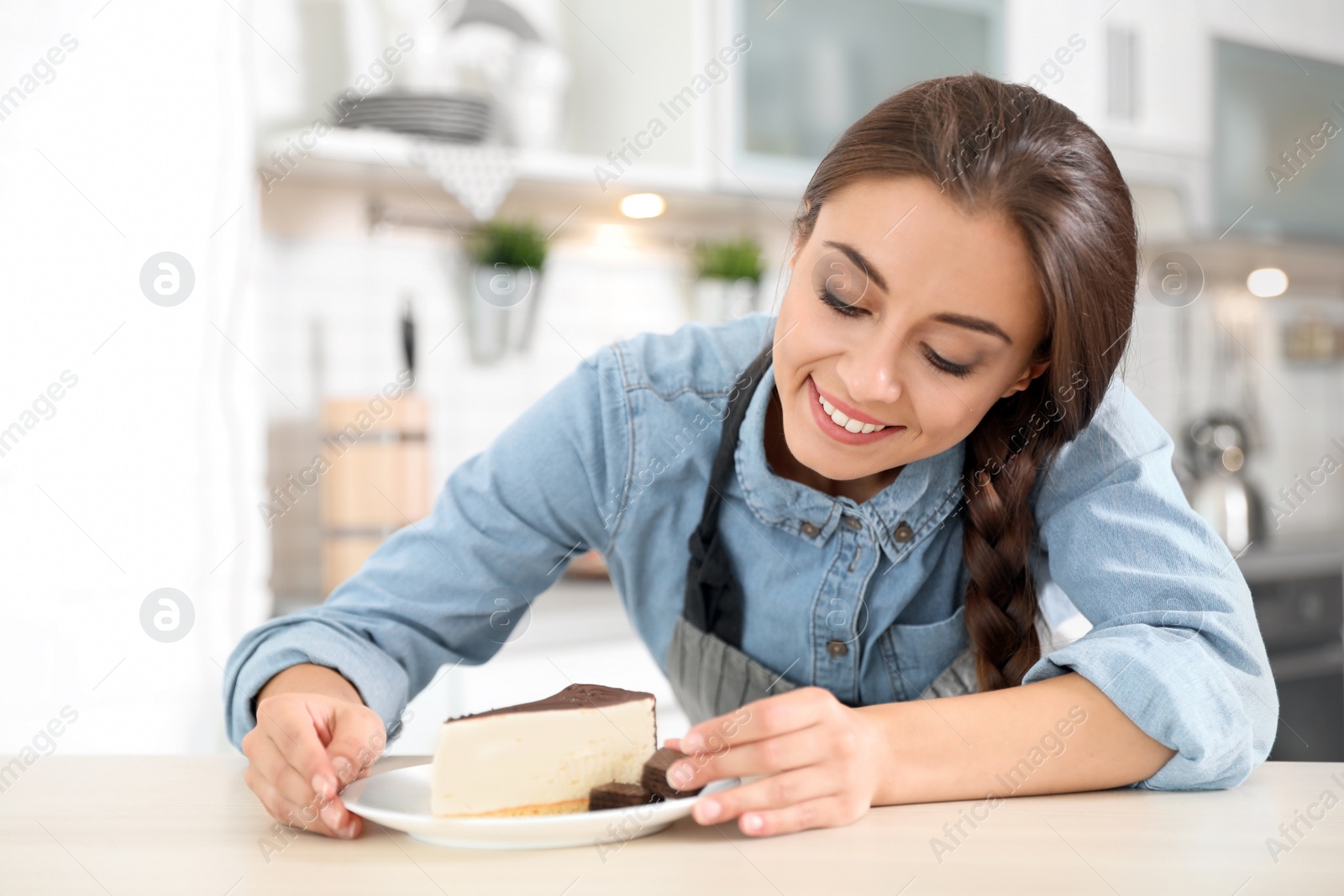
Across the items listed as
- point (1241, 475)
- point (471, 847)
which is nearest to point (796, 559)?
point (471, 847)

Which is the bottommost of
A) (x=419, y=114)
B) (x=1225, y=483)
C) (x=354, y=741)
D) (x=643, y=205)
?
(x=1225, y=483)

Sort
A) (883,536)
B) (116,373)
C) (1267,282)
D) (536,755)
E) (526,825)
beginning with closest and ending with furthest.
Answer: (526,825)
(536,755)
(883,536)
(116,373)
(1267,282)

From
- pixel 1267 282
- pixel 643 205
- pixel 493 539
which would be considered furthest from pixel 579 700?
pixel 1267 282

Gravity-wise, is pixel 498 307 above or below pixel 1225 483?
above

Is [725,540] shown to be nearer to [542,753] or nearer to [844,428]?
[844,428]

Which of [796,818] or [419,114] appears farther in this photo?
[419,114]

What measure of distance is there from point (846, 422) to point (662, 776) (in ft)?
1.06

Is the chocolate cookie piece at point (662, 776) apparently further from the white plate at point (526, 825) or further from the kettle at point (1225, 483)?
the kettle at point (1225, 483)

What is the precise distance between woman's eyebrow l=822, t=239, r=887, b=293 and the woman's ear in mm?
174

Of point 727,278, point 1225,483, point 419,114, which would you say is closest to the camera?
point 419,114

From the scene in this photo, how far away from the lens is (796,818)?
2.27 feet

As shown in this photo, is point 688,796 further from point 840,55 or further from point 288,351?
point 840,55

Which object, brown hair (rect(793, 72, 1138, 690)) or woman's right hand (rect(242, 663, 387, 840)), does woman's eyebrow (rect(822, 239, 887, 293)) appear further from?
woman's right hand (rect(242, 663, 387, 840))

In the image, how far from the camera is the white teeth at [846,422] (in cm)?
88
